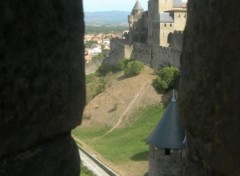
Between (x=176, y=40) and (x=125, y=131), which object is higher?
(x=176, y=40)

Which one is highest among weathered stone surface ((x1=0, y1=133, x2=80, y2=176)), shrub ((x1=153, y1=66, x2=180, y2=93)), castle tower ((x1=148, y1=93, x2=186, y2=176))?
weathered stone surface ((x1=0, y1=133, x2=80, y2=176))

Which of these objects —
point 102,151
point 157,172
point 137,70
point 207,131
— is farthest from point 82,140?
point 207,131

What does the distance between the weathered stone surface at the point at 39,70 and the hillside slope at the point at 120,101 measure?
2779 cm

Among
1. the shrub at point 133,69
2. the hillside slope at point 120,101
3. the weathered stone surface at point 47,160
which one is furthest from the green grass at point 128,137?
the weathered stone surface at point 47,160

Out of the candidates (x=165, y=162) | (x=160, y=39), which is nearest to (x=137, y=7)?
(x=160, y=39)

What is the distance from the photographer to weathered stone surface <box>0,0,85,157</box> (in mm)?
1603

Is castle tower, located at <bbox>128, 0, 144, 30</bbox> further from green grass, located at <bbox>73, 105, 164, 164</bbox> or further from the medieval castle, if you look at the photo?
green grass, located at <bbox>73, 105, 164, 164</bbox>

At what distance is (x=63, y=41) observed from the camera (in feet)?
5.90

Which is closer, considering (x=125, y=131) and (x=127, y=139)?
(x=127, y=139)

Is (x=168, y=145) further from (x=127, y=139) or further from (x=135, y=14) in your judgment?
(x=135, y=14)

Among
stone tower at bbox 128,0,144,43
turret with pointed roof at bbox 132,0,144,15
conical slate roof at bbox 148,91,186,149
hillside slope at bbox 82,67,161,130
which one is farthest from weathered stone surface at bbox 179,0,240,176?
turret with pointed roof at bbox 132,0,144,15

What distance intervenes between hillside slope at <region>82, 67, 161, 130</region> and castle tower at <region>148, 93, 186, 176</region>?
14947 millimetres

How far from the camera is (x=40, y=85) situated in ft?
5.68

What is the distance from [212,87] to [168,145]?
1183 cm
